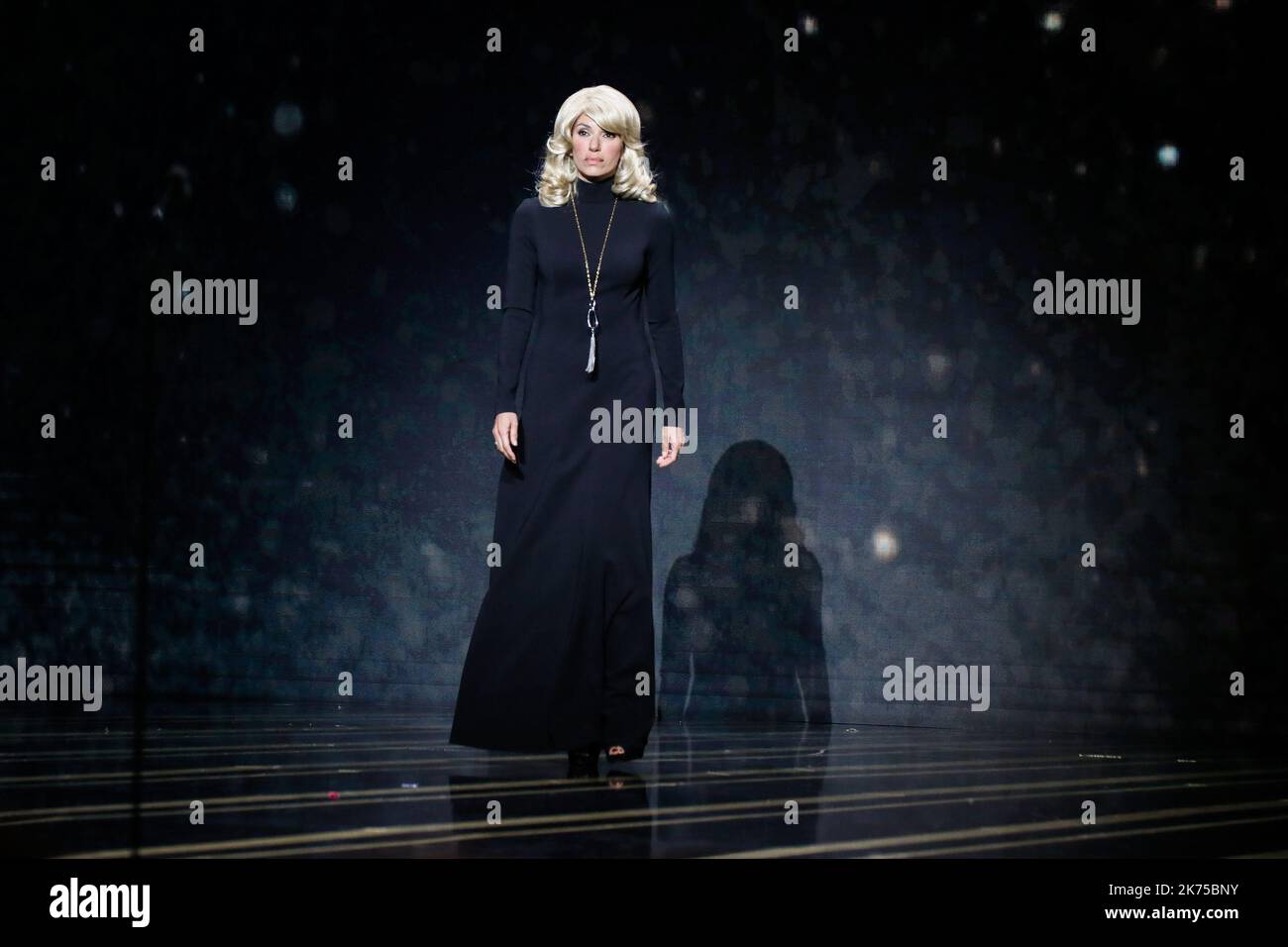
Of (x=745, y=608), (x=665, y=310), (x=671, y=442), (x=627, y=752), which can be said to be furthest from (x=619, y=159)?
(x=745, y=608)

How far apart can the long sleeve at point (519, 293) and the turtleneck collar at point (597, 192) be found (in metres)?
0.15

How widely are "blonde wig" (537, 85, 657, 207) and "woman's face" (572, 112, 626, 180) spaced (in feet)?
0.05

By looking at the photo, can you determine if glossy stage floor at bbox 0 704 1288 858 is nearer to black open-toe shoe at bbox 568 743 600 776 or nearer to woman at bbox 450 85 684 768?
black open-toe shoe at bbox 568 743 600 776

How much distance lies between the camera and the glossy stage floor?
2.88 m

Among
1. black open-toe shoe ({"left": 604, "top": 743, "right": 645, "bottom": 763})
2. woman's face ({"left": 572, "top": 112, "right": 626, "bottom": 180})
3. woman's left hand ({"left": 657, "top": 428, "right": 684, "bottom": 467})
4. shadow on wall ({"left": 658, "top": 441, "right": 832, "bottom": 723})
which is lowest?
black open-toe shoe ({"left": 604, "top": 743, "right": 645, "bottom": 763})

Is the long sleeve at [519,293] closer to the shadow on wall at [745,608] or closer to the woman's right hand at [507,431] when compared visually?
the woman's right hand at [507,431]

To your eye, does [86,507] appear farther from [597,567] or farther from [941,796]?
[941,796]

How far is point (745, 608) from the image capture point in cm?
582

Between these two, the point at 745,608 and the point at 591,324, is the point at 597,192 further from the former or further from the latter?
the point at 745,608

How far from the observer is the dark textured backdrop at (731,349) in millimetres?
5484

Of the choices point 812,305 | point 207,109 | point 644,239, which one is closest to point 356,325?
point 207,109

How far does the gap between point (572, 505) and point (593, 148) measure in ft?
3.12

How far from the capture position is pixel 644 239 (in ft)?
13.3

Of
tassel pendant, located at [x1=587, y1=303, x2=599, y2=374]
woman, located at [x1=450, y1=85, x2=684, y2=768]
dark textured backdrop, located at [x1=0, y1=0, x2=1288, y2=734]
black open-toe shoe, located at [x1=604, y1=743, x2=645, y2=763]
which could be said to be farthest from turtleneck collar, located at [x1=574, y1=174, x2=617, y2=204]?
dark textured backdrop, located at [x1=0, y1=0, x2=1288, y2=734]
